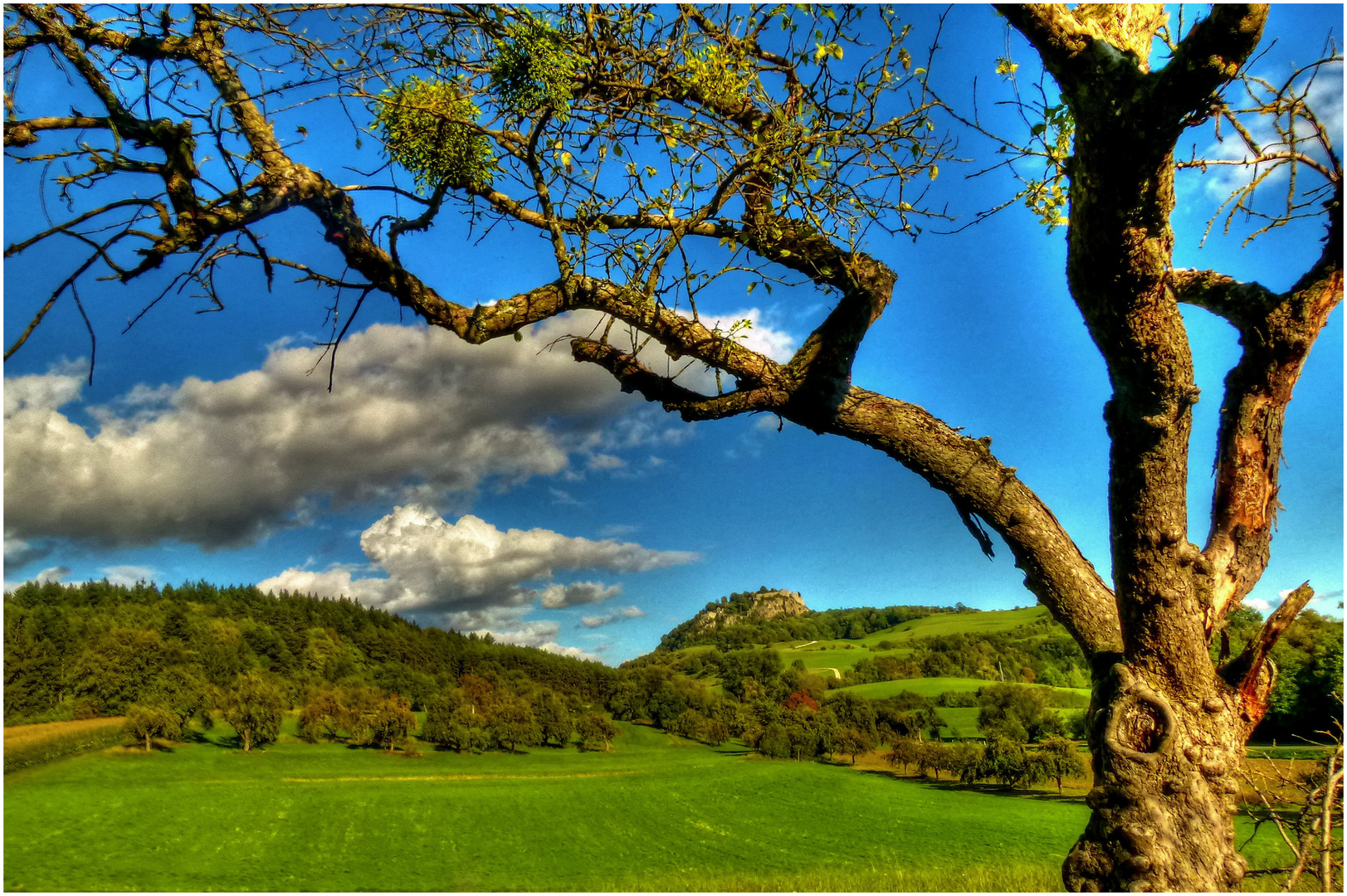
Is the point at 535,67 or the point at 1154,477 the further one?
the point at 535,67

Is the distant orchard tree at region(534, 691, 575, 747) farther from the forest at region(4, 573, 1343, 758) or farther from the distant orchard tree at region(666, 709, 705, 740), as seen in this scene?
the distant orchard tree at region(666, 709, 705, 740)

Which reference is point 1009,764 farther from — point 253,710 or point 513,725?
point 253,710

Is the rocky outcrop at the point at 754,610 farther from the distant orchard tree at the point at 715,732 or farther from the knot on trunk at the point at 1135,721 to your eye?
the knot on trunk at the point at 1135,721

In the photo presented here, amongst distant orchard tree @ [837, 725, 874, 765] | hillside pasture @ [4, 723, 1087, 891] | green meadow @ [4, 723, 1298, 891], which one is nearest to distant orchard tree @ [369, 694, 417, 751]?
green meadow @ [4, 723, 1298, 891]

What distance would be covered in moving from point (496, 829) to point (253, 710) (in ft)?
119

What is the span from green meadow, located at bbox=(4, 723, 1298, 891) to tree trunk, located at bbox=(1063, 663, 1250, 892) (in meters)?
18.6

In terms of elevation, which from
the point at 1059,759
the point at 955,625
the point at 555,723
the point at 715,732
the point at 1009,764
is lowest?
the point at 715,732

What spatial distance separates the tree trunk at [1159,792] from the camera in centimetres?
257

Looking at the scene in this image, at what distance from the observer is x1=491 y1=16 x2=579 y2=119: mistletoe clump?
322 centimetres

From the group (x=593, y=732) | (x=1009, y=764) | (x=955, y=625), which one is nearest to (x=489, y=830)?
(x=593, y=732)

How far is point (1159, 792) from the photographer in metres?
2.69

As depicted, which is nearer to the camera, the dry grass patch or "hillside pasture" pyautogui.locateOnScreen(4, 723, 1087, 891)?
"hillside pasture" pyautogui.locateOnScreen(4, 723, 1087, 891)

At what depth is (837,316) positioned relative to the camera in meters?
3.47

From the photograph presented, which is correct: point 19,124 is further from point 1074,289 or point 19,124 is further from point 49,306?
point 1074,289
